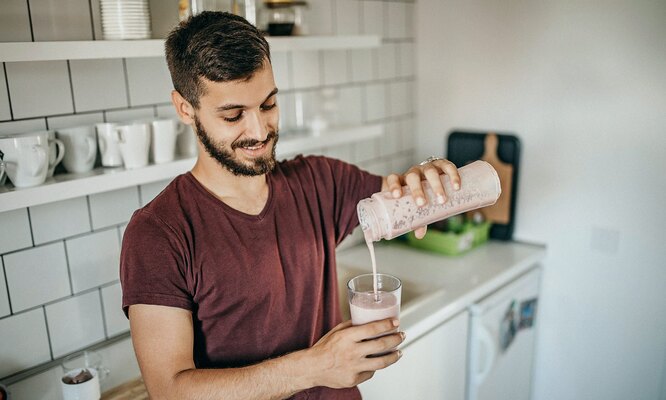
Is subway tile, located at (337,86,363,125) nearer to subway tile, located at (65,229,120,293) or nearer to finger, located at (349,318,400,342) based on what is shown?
subway tile, located at (65,229,120,293)

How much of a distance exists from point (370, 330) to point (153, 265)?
1.35 feet

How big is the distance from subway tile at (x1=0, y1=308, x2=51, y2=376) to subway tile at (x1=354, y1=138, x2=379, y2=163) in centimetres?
133

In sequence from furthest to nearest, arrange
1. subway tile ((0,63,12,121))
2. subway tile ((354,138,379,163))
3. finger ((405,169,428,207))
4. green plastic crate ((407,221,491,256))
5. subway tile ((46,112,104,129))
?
subway tile ((354,138,379,163)) → green plastic crate ((407,221,491,256)) → subway tile ((46,112,104,129)) → subway tile ((0,63,12,121)) → finger ((405,169,428,207))

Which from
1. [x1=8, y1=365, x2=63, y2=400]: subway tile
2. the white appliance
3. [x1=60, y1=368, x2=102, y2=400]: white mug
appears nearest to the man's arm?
[x1=60, y1=368, x2=102, y2=400]: white mug

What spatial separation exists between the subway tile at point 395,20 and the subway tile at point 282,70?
22.9 inches

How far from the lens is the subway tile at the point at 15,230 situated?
1.38m

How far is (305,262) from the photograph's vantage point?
1312mm

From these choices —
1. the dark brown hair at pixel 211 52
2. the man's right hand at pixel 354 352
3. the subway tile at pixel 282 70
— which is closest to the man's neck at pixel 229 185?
the dark brown hair at pixel 211 52

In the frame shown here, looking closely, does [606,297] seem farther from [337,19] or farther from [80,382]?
[80,382]

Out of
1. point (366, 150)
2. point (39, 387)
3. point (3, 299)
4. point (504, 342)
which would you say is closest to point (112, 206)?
point (3, 299)

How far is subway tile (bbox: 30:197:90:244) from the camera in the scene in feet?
4.74

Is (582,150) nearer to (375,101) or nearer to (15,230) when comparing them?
(375,101)

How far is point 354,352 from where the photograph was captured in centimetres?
103

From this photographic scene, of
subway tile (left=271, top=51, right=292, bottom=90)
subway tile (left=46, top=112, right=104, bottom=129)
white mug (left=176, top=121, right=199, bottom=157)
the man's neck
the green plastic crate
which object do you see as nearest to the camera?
the man's neck
